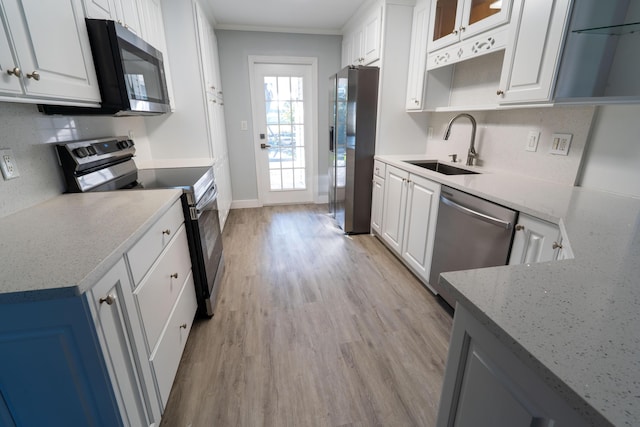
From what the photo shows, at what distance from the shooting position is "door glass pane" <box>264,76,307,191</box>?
4.03 m

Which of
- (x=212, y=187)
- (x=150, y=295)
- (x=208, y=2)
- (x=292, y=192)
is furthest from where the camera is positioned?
(x=292, y=192)

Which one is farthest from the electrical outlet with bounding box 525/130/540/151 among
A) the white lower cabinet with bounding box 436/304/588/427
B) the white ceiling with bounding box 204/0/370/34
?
the white ceiling with bounding box 204/0/370/34

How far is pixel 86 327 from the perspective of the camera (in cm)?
78

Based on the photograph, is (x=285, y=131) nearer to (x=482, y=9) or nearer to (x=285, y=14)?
(x=285, y=14)

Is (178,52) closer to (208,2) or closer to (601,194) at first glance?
(208,2)

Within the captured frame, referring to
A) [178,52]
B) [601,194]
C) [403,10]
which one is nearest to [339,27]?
[403,10]

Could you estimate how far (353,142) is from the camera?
2973 mm

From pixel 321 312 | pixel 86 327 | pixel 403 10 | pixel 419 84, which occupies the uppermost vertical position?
pixel 403 10

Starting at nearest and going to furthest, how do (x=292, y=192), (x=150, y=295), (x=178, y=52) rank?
(x=150, y=295) → (x=178, y=52) → (x=292, y=192)

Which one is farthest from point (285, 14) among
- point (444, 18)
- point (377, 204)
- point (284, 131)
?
point (377, 204)

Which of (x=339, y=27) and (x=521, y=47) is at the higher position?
(x=339, y=27)

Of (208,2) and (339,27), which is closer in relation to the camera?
(208,2)

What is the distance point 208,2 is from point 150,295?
10.0 feet

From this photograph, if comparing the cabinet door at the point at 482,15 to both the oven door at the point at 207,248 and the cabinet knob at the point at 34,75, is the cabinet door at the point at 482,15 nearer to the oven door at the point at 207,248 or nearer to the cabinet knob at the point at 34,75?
the oven door at the point at 207,248
